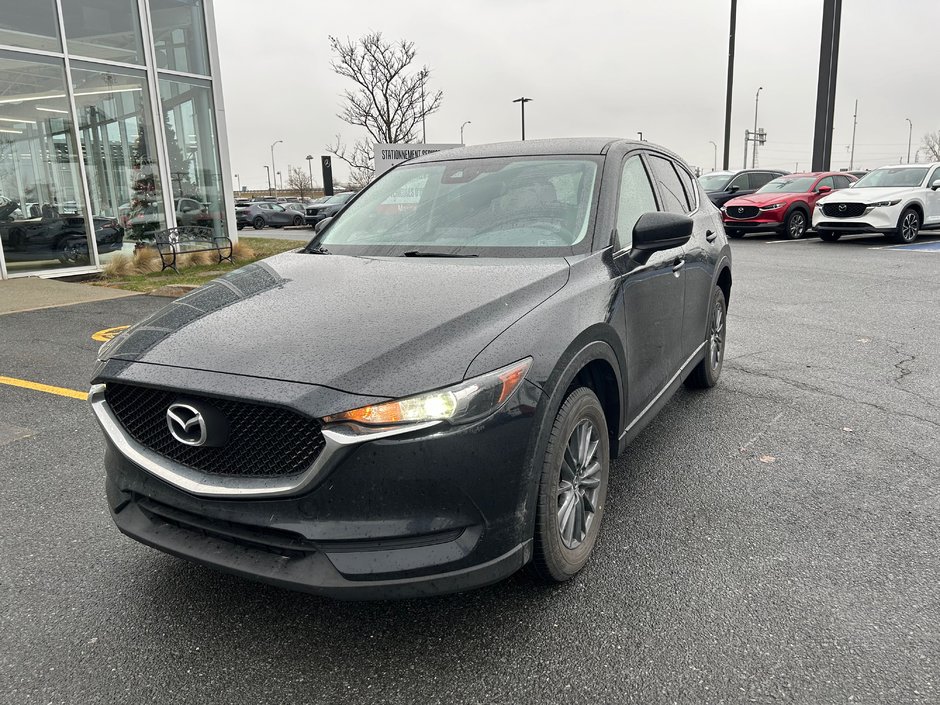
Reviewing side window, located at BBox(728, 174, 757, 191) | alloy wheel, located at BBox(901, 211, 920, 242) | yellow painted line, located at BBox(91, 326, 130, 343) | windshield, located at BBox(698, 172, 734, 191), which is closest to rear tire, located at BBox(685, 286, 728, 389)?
yellow painted line, located at BBox(91, 326, 130, 343)

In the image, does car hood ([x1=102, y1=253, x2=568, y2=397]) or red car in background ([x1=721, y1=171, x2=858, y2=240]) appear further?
red car in background ([x1=721, y1=171, x2=858, y2=240])

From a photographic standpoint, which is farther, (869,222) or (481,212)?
(869,222)

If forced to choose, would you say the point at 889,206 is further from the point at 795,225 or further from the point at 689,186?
the point at 689,186

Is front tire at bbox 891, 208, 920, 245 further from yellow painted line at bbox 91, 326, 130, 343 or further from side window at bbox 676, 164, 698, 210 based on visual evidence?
yellow painted line at bbox 91, 326, 130, 343

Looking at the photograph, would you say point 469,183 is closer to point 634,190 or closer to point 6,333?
point 634,190

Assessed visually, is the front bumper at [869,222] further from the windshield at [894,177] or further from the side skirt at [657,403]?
the side skirt at [657,403]

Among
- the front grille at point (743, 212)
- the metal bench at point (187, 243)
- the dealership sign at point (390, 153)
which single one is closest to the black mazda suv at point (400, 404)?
the metal bench at point (187, 243)

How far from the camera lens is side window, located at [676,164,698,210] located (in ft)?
15.6

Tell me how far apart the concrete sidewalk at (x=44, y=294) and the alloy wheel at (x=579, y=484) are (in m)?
8.92

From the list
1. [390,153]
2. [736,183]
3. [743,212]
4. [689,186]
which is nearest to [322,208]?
[390,153]

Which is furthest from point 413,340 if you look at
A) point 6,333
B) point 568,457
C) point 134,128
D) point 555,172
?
point 134,128

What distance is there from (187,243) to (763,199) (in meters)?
13.9

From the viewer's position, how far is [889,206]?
15.4 meters

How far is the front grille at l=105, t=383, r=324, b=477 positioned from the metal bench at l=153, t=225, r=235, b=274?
11.6 meters
